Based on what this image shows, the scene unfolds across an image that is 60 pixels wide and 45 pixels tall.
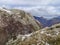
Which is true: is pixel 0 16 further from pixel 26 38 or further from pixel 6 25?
pixel 26 38

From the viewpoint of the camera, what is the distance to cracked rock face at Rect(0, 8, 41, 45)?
77.8 ft

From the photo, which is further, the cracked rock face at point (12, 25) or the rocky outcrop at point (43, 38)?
the cracked rock face at point (12, 25)

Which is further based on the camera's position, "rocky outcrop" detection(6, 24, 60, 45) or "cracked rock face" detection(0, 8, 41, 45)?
"cracked rock face" detection(0, 8, 41, 45)

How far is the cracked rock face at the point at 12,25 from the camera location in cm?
2372

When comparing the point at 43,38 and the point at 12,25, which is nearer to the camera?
the point at 43,38

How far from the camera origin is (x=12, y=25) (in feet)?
82.6

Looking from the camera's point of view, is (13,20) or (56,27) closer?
(56,27)

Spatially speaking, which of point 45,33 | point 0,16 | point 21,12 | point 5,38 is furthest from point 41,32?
point 21,12

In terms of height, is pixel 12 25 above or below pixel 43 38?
below

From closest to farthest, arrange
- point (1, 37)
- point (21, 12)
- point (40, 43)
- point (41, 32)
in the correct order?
point (40, 43) → point (41, 32) → point (1, 37) → point (21, 12)

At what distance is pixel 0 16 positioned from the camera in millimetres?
24844

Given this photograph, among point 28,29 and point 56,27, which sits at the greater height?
point 56,27

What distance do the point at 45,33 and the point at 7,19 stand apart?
7.77 m

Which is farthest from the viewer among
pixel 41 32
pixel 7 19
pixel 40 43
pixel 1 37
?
pixel 7 19
